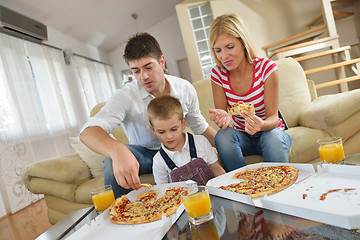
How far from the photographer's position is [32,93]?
4.50 m

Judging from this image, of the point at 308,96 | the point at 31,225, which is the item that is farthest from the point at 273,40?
the point at 31,225

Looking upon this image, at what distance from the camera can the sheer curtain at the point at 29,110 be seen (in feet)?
12.6

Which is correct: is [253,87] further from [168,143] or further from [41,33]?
[41,33]

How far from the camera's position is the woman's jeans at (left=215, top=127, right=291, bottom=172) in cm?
153

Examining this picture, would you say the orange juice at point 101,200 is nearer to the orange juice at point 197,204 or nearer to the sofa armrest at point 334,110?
the orange juice at point 197,204

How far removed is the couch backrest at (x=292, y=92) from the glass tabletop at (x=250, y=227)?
1.63 m

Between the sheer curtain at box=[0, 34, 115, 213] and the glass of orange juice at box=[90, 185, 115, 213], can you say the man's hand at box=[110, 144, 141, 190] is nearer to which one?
the glass of orange juice at box=[90, 185, 115, 213]

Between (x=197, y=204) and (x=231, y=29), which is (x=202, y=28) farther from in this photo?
(x=197, y=204)

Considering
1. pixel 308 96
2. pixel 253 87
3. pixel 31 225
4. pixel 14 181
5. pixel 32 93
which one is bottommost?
pixel 31 225

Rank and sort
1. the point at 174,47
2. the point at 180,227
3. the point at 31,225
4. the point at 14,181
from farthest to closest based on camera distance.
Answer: the point at 174,47 < the point at 14,181 < the point at 31,225 < the point at 180,227

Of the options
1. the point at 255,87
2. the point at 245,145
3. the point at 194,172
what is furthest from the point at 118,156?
the point at 255,87

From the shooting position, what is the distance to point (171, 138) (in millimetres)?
1534

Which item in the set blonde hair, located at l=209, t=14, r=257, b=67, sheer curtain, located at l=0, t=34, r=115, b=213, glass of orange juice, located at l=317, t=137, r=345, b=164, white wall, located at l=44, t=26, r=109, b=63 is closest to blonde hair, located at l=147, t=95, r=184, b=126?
blonde hair, located at l=209, t=14, r=257, b=67

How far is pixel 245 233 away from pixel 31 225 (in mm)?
2804
